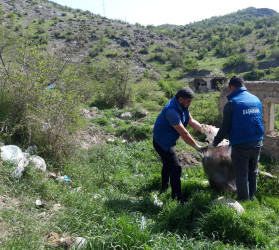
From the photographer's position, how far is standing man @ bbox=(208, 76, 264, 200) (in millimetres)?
3512

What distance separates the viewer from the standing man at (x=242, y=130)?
3.51m

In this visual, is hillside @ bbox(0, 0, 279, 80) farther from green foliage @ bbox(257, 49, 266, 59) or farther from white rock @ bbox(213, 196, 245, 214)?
white rock @ bbox(213, 196, 245, 214)

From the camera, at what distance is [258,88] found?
903 cm

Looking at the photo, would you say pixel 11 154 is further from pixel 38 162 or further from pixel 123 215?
pixel 123 215

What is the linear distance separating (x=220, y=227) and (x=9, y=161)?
3.16 meters

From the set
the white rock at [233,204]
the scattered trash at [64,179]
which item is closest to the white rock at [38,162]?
the scattered trash at [64,179]

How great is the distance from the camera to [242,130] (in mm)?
3510

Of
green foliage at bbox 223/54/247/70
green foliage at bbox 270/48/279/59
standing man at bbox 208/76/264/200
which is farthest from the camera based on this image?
green foliage at bbox 223/54/247/70

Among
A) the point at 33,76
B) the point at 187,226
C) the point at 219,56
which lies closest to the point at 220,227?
the point at 187,226

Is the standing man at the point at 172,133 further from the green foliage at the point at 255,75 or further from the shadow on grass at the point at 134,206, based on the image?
the green foliage at the point at 255,75

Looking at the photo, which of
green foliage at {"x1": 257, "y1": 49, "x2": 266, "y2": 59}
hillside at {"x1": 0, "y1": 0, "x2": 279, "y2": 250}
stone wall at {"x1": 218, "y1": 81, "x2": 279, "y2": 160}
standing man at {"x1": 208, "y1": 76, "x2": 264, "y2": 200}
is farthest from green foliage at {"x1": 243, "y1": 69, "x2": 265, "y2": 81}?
standing man at {"x1": 208, "y1": 76, "x2": 264, "y2": 200}

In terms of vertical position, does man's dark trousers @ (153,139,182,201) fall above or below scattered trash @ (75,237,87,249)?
above

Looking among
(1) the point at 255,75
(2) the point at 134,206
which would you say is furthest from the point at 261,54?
(2) the point at 134,206

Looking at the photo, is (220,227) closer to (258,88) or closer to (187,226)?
(187,226)
